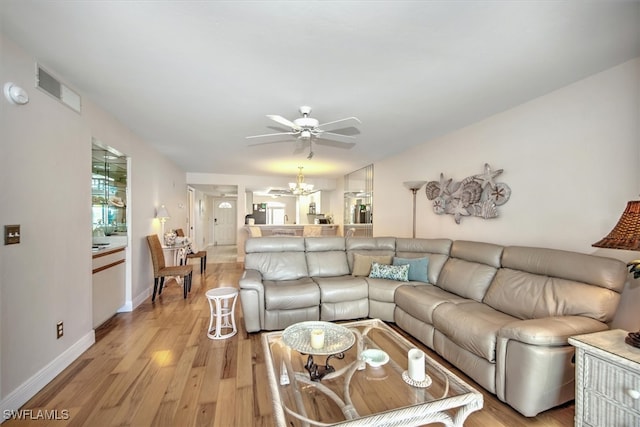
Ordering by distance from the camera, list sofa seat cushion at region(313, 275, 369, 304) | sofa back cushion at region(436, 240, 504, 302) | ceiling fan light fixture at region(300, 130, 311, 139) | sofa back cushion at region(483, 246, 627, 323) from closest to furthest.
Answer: sofa back cushion at region(483, 246, 627, 323) < sofa back cushion at region(436, 240, 504, 302) < ceiling fan light fixture at region(300, 130, 311, 139) < sofa seat cushion at region(313, 275, 369, 304)

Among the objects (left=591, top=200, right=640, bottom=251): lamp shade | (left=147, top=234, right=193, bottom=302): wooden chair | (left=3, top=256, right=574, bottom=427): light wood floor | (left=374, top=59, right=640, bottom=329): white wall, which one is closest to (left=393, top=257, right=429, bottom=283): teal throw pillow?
(left=374, top=59, right=640, bottom=329): white wall

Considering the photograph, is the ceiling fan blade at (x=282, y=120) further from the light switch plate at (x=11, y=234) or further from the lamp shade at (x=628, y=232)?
the lamp shade at (x=628, y=232)

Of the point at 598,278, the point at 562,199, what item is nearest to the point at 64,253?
the point at 598,278

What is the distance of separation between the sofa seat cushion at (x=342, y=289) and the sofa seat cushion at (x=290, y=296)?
0.09 m

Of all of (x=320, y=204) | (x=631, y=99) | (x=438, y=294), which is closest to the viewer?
(x=631, y=99)

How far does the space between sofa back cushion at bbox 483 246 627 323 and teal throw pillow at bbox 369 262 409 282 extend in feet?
3.06

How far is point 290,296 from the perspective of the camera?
2.91 meters

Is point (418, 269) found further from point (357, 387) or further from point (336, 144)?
point (336, 144)

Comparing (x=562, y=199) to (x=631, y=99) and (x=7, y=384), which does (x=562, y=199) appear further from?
(x=7, y=384)

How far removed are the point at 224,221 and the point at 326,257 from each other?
27.5 ft

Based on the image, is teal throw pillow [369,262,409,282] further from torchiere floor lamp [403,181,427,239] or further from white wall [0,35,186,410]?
white wall [0,35,186,410]

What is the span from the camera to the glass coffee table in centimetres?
127

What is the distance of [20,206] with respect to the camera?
1.80m

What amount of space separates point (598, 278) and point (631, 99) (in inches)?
55.3
